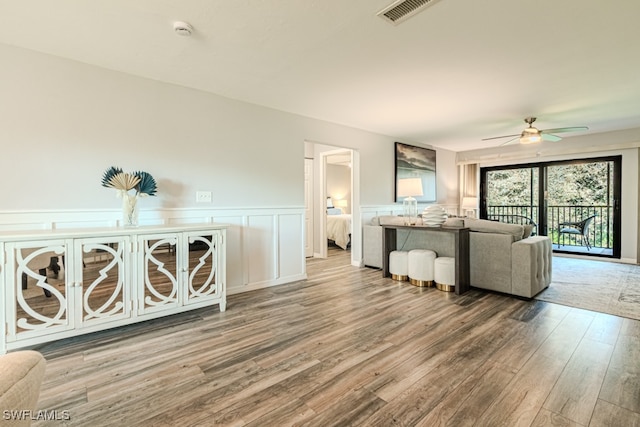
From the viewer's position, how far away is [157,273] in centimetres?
267

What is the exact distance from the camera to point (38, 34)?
7.39 feet

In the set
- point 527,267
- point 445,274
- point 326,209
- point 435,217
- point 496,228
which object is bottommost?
point 445,274

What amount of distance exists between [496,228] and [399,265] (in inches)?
52.4

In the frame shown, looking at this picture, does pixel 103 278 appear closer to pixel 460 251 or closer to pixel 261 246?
pixel 261 246

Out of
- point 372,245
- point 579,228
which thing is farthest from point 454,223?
point 579,228

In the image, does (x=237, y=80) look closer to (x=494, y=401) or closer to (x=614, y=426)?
(x=494, y=401)

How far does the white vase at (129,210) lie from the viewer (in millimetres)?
2709

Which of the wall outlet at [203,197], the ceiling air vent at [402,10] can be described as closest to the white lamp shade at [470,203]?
the ceiling air vent at [402,10]

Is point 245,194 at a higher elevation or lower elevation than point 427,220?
higher

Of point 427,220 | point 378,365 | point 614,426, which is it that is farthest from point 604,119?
point 378,365

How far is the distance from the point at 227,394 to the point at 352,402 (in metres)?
0.74

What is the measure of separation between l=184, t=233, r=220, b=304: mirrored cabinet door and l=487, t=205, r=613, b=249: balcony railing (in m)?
6.57

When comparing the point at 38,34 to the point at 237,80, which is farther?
the point at 237,80

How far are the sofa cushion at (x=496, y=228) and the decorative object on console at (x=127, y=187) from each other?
3809 mm
